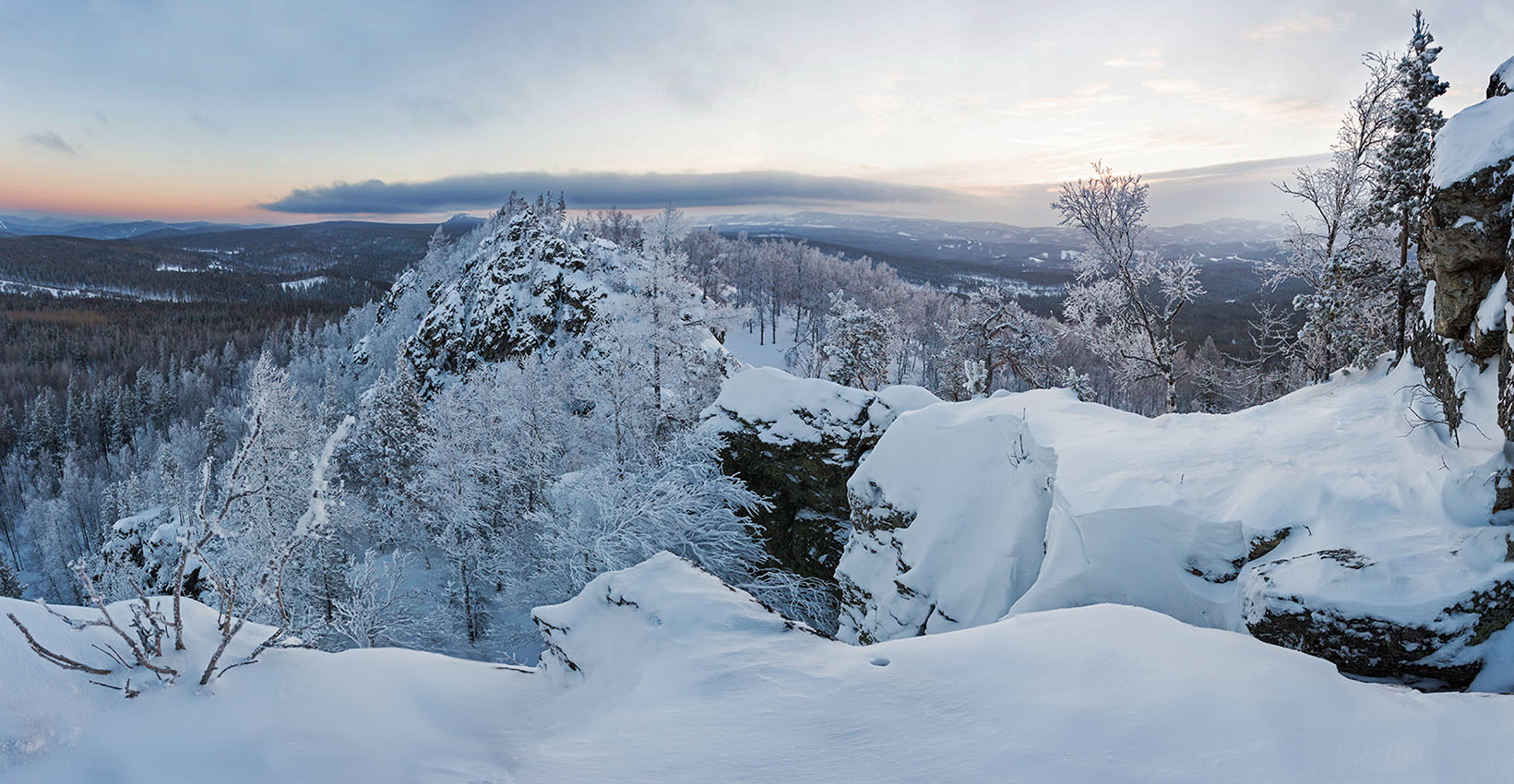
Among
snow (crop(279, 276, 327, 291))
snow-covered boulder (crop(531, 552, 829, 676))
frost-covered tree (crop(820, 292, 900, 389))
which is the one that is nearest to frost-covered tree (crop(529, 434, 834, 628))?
snow-covered boulder (crop(531, 552, 829, 676))

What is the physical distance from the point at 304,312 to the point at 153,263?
116 meters

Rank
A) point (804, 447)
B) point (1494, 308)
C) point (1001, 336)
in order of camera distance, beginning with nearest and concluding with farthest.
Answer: point (1494, 308) → point (804, 447) → point (1001, 336)

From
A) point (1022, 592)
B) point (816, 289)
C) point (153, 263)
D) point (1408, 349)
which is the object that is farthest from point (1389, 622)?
point (153, 263)

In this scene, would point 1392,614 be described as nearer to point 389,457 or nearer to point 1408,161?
point 1408,161

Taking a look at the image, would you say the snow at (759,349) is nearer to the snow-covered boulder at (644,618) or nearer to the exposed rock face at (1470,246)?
the exposed rock face at (1470,246)

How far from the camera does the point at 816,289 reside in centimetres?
7706

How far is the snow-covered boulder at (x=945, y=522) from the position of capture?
383 inches

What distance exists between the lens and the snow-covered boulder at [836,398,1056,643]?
9.72m

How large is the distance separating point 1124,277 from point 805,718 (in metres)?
16.8

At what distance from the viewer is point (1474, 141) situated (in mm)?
7250

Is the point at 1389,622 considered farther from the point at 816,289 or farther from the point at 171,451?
the point at 816,289

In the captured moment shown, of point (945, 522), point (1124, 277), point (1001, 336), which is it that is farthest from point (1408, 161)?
point (1001, 336)

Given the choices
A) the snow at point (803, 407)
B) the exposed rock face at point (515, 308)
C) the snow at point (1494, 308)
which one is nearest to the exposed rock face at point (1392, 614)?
the snow at point (1494, 308)

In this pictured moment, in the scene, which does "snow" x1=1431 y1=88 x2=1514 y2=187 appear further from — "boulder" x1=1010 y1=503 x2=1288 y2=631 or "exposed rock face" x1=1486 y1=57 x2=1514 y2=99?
"boulder" x1=1010 y1=503 x2=1288 y2=631
